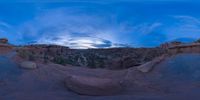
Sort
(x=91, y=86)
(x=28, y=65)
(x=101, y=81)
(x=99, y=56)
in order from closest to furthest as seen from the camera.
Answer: (x=91, y=86), (x=101, y=81), (x=28, y=65), (x=99, y=56)

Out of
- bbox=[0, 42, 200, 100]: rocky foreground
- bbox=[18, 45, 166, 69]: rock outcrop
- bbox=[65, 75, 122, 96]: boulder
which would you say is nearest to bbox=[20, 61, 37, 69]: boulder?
bbox=[0, 42, 200, 100]: rocky foreground

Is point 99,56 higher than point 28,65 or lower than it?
higher

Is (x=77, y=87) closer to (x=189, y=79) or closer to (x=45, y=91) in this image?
(x=45, y=91)

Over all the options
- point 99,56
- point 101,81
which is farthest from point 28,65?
point 99,56

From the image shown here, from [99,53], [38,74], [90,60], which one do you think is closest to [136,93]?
[38,74]

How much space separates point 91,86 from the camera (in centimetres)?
1338

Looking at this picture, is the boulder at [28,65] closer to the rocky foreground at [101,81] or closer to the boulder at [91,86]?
the rocky foreground at [101,81]

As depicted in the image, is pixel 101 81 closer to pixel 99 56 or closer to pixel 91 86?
pixel 91 86

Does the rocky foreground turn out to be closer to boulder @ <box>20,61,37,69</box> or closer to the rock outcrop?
boulder @ <box>20,61,37,69</box>

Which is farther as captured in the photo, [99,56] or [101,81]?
[99,56]

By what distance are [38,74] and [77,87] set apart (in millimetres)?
1993

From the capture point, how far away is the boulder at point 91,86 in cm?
1320

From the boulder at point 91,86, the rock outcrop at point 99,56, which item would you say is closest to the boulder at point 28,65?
the boulder at point 91,86

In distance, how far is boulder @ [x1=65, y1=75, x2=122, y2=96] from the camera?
1320 cm
